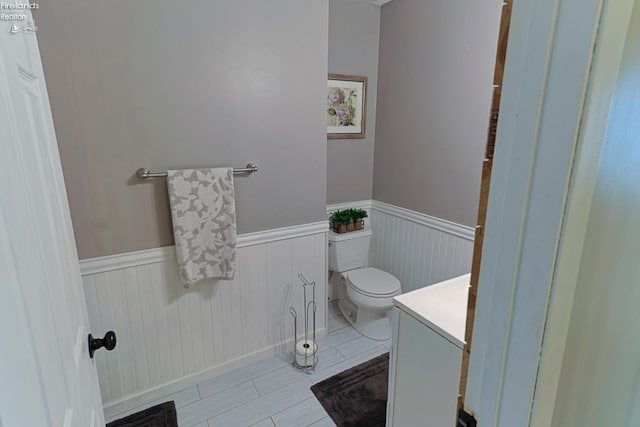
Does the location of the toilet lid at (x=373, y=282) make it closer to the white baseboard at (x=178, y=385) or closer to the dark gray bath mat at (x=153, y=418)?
the white baseboard at (x=178, y=385)

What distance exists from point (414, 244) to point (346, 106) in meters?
1.21

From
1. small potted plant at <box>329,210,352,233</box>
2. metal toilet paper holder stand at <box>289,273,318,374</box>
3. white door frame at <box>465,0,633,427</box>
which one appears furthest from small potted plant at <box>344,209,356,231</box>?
white door frame at <box>465,0,633,427</box>

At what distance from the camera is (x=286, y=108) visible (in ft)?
6.36

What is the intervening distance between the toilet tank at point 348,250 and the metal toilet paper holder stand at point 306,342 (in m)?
0.37

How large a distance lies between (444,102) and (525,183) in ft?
6.47

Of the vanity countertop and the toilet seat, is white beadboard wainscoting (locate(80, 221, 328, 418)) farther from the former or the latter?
the vanity countertop

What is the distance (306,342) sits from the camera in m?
2.18

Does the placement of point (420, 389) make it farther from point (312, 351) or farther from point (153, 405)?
point (153, 405)

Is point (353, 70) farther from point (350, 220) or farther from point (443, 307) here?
point (443, 307)

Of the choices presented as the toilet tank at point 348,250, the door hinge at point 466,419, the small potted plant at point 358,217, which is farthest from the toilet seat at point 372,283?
the door hinge at point 466,419

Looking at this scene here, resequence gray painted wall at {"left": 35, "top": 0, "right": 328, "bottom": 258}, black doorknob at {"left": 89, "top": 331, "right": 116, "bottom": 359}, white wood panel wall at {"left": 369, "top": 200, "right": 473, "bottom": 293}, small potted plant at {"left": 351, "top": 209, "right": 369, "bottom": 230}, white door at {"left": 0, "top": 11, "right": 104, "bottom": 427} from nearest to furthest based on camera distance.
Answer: white door at {"left": 0, "top": 11, "right": 104, "bottom": 427}, black doorknob at {"left": 89, "top": 331, "right": 116, "bottom": 359}, gray painted wall at {"left": 35, "top": 0, "right": 328, "bottom": 258}, white wood panel wall at {"left": 369, "top": 200, "right": 473, "bottom": 293}, small potted plant at {"left": 351, "top": 209, "right": 369, "bottom": 230}

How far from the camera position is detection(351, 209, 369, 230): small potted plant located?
2680 millimetres

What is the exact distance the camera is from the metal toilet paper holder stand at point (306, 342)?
2107 millimetres

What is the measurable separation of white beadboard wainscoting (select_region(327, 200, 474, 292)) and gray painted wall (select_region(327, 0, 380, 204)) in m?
0.16
